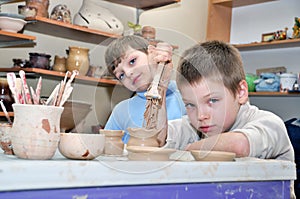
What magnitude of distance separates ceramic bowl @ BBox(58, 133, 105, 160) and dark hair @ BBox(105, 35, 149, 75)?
0.77ft

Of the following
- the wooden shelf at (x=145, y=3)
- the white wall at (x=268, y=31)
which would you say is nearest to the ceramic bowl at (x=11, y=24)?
the wooden shelf at (x=145, y=3)

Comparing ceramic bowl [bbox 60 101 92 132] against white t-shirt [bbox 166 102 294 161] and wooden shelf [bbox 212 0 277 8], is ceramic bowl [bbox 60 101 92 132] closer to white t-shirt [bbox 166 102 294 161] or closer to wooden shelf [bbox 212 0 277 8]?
white t-shirt [bbox 166 102 294 161]

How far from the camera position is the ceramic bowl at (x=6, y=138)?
30.0 inches

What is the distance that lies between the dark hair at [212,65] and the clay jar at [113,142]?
192mm

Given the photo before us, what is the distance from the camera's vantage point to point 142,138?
2.77ft

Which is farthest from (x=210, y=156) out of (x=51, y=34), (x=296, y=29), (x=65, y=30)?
(x=296, y=29)

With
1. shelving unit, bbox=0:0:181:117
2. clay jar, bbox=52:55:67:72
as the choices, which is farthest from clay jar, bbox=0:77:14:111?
clay jar, bbox=52:55:67:72

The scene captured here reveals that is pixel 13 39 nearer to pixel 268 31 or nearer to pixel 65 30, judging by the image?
pixel 65 30

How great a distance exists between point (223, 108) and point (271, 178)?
235 millimetres

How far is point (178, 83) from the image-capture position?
3.22 ft

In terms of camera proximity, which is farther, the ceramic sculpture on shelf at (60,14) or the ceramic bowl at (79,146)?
the ceramic sculpture on shelf at (60,14)

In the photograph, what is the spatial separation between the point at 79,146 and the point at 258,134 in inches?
17.4

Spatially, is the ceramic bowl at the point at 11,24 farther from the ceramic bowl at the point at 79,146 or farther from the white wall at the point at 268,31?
the white wall at the point at 268,31

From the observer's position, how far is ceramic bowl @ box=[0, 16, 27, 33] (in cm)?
237
